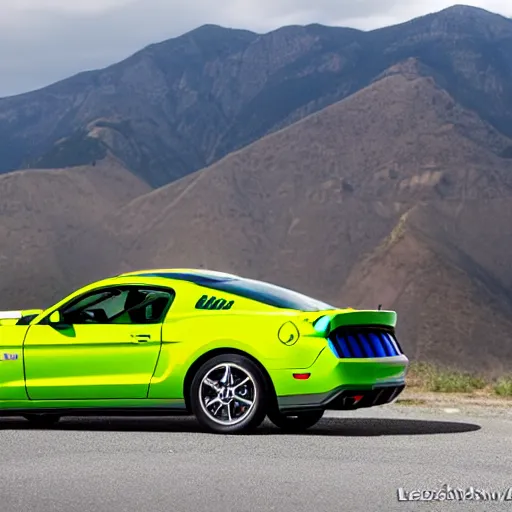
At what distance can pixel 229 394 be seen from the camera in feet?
34.3

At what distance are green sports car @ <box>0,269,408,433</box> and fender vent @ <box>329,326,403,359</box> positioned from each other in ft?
0.04

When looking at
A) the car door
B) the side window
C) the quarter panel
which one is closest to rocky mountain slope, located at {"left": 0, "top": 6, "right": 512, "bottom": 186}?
the side window

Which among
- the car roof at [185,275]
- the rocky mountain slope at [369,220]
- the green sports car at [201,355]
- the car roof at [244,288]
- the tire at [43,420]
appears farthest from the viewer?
the rocky mountain slope at [369,220]

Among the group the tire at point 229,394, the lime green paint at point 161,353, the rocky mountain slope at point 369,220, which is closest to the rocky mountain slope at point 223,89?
the rocky mountain slope at point 369,220

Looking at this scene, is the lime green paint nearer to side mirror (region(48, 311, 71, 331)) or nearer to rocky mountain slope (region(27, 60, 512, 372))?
side mirror (region(48, 311, 71, 331))

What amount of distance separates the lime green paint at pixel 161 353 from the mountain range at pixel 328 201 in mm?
40223

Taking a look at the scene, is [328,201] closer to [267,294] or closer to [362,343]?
[267,294]

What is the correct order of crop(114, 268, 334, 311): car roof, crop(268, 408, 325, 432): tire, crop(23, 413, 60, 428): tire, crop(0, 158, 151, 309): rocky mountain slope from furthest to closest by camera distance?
crop(0, 158, 151, 309): rocky mountain slope → crop(23, 413, 60, 428): tire → crop(268, 408, 325, 432): tire → crop(114, 268, 334, 311): car roof

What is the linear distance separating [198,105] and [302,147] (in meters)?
35.6

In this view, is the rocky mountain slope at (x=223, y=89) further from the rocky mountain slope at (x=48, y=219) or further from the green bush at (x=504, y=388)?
the green bush at (x=504, y=388)

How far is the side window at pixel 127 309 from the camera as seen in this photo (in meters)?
11.0

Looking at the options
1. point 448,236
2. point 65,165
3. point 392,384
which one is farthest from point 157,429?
point 65,165

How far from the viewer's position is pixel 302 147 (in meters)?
77.4

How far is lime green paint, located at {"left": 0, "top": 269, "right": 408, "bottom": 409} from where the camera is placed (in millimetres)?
10336
